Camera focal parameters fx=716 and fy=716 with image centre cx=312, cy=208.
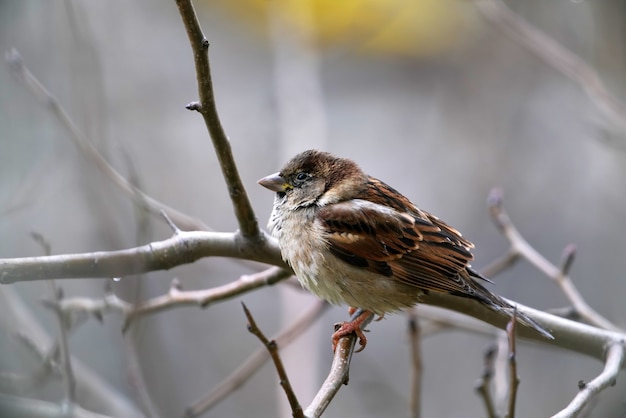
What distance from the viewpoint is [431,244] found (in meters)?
3.30

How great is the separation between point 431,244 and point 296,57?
108 inches

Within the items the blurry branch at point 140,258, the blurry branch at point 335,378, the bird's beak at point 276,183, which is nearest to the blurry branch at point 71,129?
the blurry branch at point 140,258

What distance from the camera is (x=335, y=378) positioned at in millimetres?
2436

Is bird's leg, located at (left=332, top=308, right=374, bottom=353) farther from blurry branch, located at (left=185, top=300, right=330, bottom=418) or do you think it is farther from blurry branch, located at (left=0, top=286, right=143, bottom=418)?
blurry branch, located at (left=0, top=286, right=143, bottom=418)

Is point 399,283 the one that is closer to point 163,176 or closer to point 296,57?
point 296,57

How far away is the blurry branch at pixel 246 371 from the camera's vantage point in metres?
3.13

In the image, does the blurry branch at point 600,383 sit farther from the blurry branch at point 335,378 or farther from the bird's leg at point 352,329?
the bird's leg at point 352,329

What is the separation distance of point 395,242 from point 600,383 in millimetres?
1076

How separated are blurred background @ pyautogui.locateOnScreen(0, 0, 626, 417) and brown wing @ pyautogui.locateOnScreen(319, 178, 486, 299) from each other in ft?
3.87


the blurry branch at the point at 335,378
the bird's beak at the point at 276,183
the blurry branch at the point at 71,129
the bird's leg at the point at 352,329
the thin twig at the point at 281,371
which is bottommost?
the bird's leg at the point at 352,329

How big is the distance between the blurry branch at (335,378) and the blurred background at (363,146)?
1.32m

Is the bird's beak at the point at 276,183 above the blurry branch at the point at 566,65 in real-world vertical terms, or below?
below

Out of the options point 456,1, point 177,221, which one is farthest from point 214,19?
point 177,221

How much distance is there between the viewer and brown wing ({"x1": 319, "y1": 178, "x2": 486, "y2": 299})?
10.4 feet
